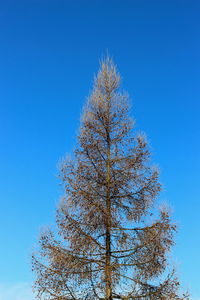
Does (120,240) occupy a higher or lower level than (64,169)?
lower

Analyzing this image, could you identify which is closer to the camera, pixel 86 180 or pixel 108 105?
pixel 86 180

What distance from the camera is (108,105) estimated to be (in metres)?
13.6

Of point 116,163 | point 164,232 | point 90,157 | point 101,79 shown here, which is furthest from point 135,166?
point 101,79

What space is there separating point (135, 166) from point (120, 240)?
7.72 ft

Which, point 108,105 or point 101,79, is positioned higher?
point 101,79

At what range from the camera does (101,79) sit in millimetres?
14164

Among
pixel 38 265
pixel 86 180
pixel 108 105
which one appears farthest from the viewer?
pixel 108 105

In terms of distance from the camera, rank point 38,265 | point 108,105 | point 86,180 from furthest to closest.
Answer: point 108,105 < point 86,180 < point 38,265

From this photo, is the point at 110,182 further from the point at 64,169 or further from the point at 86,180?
the point at 64,169

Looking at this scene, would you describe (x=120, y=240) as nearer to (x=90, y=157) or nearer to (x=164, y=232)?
(x=164, y=232)

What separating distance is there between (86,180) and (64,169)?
784mm

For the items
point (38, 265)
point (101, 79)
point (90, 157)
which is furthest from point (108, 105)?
point (38, 265)

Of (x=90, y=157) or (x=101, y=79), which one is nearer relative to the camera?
(x=90, y=157)

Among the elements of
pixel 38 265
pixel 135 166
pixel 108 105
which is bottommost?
pixel 38 265
